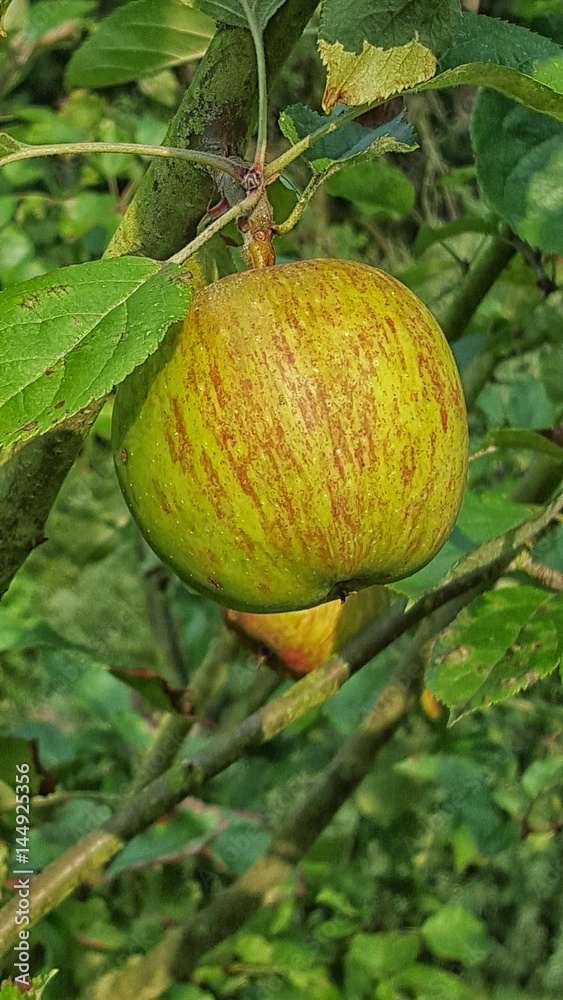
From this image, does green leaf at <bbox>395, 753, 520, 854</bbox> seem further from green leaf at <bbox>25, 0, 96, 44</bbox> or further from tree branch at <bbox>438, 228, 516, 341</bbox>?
green leaf at <bbox>25, 0, 96, 44</bbox>

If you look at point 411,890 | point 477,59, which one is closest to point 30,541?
point 477,59

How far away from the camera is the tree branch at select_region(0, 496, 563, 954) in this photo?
30.3 inches

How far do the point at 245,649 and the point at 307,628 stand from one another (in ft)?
0.34

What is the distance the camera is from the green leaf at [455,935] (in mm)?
1442

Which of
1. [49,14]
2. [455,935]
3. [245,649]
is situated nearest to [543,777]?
[455,935]

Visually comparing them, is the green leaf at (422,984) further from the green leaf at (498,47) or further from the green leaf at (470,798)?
the green leaf at (498,47)

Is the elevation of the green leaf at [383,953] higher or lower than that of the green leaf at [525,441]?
lower

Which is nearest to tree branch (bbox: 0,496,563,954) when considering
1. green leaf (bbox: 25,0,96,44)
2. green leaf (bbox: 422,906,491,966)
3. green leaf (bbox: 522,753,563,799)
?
green leaf (bbox: 522,753,563,799)

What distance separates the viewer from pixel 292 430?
452 millimetres

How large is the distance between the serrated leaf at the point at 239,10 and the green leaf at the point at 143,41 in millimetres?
170

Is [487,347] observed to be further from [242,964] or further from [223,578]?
[242,964]

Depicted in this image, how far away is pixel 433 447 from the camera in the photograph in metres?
0.48

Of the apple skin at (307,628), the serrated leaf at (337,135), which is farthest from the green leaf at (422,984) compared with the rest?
the serrated leaf at (337,135)

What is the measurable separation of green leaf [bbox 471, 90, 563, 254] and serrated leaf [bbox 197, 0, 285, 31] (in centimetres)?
26
